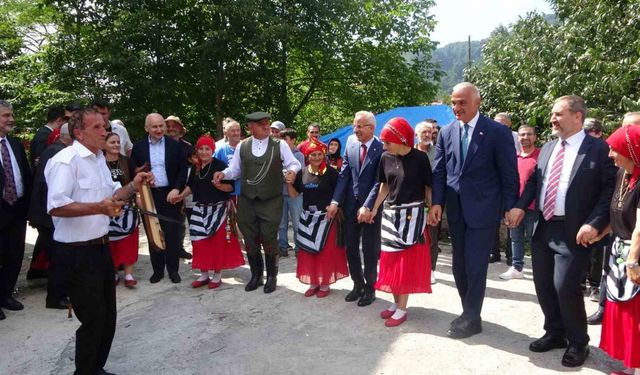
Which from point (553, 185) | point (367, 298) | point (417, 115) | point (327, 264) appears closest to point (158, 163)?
point (327, 264)

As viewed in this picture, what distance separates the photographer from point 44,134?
574 cm

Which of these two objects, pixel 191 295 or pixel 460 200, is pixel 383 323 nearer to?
pixel 460 200

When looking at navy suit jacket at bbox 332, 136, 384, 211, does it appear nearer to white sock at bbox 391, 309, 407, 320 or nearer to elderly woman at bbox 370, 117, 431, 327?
elderly woman at bbox 370, 117, 431, 327

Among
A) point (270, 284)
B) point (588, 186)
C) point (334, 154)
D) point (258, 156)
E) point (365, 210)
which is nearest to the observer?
point (588, 186)

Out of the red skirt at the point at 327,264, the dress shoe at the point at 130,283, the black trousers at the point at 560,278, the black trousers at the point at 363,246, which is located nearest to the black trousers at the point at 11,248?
the dress shoe at the point at 130,283

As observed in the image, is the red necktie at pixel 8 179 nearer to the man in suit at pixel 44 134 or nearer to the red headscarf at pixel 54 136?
the red headscarf at pixel 54 136

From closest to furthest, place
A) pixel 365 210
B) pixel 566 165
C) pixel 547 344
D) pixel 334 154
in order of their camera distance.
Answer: pixel 566 165 → pixel 547 344 → pixel 365 210 → pixel 334 154

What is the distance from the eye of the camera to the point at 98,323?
10.7ft

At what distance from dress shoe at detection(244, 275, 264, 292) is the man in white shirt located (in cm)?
234

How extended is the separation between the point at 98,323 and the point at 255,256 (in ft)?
8.13

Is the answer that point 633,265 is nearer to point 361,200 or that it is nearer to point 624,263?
point 624,263

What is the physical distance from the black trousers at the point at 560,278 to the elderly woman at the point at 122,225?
412cm

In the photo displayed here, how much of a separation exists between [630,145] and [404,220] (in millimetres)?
1833

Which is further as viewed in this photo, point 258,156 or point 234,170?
point 234,170
